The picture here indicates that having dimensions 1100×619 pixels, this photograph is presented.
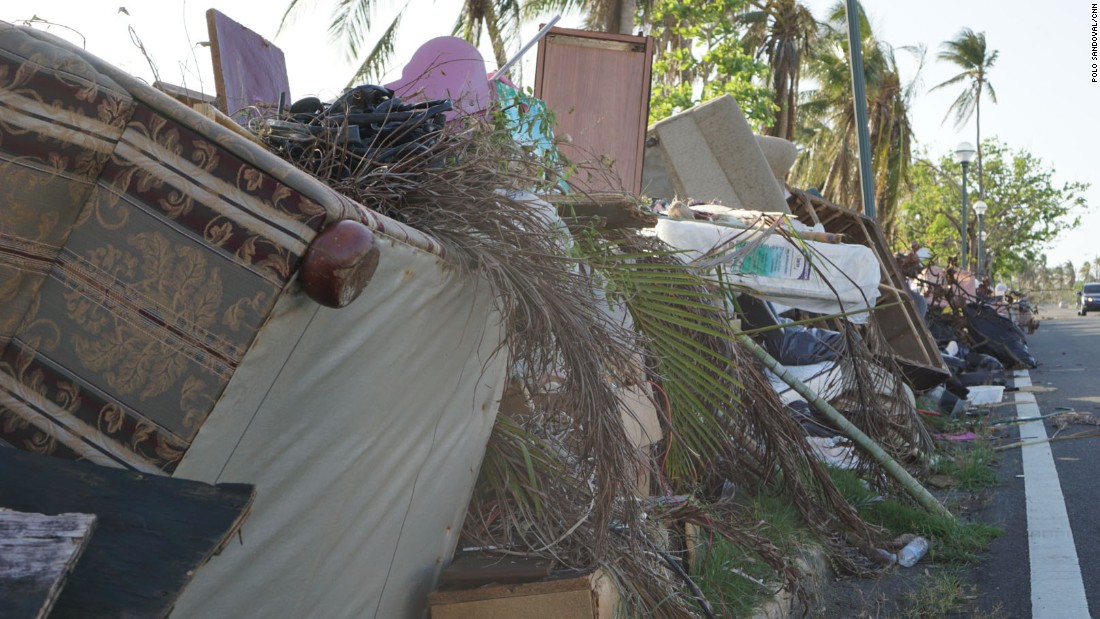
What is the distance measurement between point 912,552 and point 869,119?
34.8 m

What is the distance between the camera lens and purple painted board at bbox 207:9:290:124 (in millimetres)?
3512

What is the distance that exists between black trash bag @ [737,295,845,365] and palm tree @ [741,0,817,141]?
73.8 ft

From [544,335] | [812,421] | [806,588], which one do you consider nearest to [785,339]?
[812,421]

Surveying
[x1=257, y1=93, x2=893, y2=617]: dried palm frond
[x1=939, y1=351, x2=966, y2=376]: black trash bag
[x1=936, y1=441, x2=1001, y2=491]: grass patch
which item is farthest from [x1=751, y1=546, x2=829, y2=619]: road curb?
[x1=939, y1=351, x2=966, y2=376]: black trash bag

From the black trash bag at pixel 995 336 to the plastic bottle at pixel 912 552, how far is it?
9.14 meters

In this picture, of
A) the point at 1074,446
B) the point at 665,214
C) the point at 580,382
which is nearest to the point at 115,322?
the point at 580,382

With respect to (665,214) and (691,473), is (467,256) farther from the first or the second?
(665,214)

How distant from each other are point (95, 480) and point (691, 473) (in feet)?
10.2

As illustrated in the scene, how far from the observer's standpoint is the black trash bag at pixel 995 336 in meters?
13.2

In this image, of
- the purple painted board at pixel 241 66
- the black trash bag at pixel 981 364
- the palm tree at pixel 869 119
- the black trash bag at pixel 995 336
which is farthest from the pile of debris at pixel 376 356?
the palm tree at pixel 869 119

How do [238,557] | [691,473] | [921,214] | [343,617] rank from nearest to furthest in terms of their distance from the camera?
1. [238,557]
2. [343,617]
3. [691,473]
4. [921,214]

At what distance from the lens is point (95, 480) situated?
5.21ft

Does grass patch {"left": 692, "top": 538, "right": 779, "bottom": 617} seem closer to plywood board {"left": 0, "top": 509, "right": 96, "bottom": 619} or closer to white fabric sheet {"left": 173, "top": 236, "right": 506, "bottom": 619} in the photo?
white fabric sheet {"left": 173, "top": 236, "right": 506, "bottom": 619}

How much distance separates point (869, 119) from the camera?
37062mm
